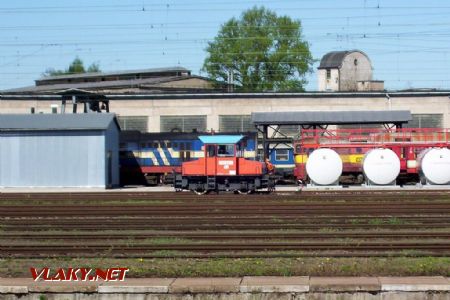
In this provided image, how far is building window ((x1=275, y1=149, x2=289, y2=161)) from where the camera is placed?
53.0 m

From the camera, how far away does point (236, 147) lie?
129 ft

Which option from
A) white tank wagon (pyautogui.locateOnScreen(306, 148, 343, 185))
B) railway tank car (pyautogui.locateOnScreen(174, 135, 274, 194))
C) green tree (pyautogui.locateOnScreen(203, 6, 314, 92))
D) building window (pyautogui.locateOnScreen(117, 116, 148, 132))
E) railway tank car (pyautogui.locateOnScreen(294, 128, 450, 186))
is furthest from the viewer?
green tree (pyautogui.locateOnScreen(203, 6, 314, 92))

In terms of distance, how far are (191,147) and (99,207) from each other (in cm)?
2391

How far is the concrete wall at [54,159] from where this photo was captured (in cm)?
4647

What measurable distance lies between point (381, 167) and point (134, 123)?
79.9 feet

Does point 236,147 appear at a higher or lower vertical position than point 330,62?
lower

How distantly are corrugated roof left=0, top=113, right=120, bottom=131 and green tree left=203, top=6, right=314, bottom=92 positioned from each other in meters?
51.5

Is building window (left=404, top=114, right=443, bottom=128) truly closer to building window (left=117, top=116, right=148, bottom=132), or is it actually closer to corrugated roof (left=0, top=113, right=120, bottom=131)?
building window (left=117, top=116, right=148, bottom=132)

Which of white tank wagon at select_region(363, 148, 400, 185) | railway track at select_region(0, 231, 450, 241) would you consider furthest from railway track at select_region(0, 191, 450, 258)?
white tank wagon at select_region(363, 148, 400, 185)

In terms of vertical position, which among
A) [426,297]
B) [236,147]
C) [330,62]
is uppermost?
[330,62]

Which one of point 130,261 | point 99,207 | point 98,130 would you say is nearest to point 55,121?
point 98,130

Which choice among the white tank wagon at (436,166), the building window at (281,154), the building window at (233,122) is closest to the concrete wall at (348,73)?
the building window at (233,122)

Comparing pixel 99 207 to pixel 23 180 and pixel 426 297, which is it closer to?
pixel 426 297

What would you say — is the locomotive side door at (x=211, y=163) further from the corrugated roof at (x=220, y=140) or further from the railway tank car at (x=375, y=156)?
the railway tank car at (x=375, y=156)
